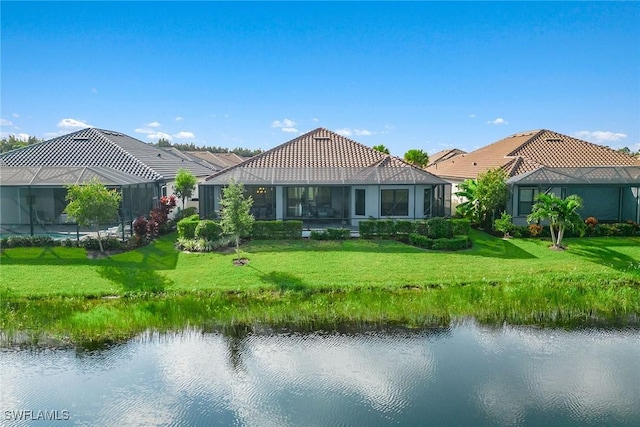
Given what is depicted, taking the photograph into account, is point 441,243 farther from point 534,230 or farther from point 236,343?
point 236,343

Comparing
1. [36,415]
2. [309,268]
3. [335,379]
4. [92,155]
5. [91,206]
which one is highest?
[92,155]

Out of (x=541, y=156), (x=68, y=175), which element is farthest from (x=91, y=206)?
(x=541, y=156)

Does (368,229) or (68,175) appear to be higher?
(68,175)

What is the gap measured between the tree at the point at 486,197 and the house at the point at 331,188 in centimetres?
139

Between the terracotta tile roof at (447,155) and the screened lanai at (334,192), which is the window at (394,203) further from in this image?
the terracotta tile roof at (447,155)

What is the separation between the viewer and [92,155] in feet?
99.1

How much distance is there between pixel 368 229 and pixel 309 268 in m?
5.14

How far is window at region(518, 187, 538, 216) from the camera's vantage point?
27.4 meters

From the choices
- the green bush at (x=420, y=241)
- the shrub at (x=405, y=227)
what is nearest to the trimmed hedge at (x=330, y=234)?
the shrub at (x=405, y=227)

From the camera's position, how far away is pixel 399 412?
1038 cm

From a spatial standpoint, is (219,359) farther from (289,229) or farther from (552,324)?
(289,229)

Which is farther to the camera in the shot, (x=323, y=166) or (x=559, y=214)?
(x=323, y=166)

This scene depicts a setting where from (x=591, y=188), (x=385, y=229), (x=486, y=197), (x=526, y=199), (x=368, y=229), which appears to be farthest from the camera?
(x=591, y=188)

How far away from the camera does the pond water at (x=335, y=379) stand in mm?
10273
